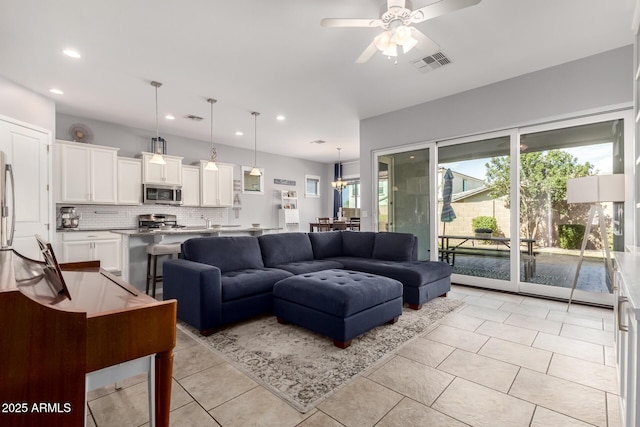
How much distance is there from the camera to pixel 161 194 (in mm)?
5992

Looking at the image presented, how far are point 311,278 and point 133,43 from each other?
3.09m

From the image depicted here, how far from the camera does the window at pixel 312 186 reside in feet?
31.4

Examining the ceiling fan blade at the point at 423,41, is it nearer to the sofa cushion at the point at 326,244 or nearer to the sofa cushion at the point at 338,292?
the sofa cushion at the point at 338,292

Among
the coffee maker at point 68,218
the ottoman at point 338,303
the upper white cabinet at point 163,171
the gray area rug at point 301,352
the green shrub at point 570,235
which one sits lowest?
the gray area rug at point 301,352

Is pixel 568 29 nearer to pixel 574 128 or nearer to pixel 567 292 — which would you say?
pixel 574 128

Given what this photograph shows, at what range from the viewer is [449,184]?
16.1ft

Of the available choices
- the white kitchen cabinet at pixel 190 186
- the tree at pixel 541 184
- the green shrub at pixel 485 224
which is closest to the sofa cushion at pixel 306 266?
the green shrub at pixel 485 224

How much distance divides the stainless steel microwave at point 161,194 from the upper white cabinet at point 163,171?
0.33 feet

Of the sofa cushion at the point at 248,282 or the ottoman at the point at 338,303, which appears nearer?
the ottoman at the point at 338,303

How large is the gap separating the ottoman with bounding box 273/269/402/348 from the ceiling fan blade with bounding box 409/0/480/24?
7.37 feet

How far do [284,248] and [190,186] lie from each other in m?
3.55

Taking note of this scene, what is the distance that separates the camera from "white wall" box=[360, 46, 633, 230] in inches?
132

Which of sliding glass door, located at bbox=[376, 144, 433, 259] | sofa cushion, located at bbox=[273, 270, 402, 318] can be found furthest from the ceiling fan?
sliding glass door, located at bbox=[376, 144, 433, 259]

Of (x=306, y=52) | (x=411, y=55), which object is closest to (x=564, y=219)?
(x=411, y=55)
